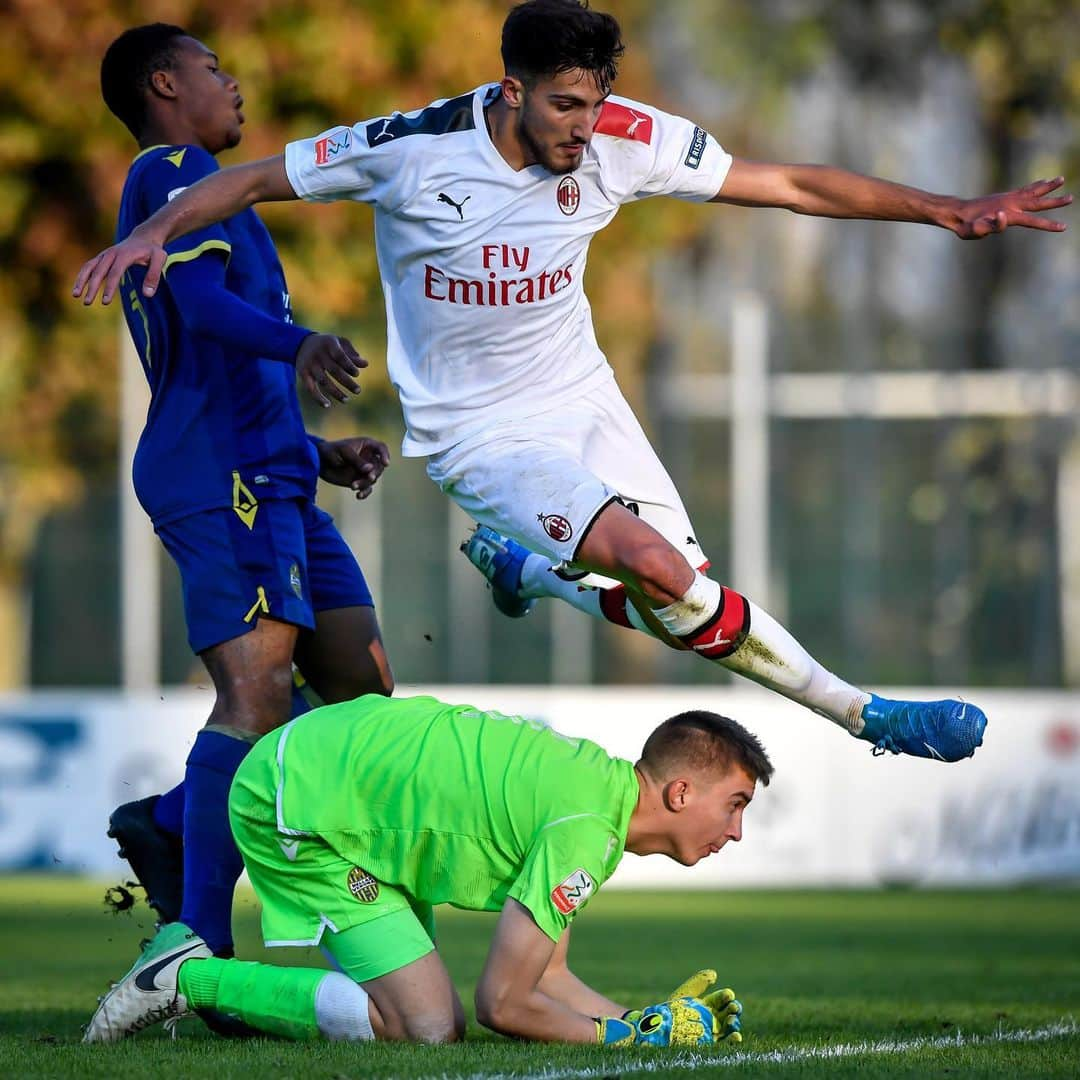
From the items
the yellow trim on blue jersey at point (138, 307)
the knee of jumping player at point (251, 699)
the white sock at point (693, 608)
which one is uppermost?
the yellow trim on blue jersey at point (138, 307)

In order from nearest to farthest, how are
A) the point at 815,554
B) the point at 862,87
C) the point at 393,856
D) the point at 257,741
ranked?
the point at 393,856 < the point at 257,741 < the point at 815,554 < the point at 862,87

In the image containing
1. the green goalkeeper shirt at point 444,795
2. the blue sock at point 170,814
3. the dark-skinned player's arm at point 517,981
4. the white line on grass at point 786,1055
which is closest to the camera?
the white line on grass at point 786,1055

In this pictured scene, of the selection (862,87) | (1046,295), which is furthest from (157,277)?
(862,87)

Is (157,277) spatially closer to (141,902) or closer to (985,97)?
(141,902)

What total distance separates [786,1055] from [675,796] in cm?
73

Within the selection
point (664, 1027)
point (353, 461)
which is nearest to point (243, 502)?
point (353, 461)

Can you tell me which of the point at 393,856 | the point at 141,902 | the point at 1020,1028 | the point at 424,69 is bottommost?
the point at 141,902

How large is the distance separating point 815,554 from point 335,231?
548 cm

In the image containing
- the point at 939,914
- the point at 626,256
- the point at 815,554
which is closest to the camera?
the point at 939,914

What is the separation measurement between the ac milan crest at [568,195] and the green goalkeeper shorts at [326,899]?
79.1 inches

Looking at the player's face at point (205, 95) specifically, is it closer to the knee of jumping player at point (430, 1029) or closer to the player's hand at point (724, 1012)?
the knee of jumping player at point (430, 1029)

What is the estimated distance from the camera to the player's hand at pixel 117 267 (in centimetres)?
543

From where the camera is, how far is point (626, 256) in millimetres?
20469

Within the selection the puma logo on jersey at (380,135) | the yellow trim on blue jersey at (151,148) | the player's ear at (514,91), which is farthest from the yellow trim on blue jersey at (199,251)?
the player's ear at (514,91)
